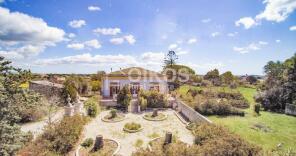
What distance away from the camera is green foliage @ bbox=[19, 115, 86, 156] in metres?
9.45

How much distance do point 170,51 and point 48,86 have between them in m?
33.6

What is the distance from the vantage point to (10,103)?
736 centimetres

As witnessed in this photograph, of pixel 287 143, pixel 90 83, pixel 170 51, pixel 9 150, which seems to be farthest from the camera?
pixel 170 51

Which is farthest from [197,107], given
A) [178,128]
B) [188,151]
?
[188,151]

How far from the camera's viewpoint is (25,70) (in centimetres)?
803

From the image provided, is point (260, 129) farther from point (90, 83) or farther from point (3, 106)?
point (90, 83)

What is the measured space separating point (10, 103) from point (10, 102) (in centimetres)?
4

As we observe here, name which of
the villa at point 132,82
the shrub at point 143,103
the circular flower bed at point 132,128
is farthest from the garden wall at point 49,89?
the circular flower bed at point 132,128

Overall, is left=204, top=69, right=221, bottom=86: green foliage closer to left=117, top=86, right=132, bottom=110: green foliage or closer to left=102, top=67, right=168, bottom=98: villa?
left=102, top=67, right=168, bottom=98: villa

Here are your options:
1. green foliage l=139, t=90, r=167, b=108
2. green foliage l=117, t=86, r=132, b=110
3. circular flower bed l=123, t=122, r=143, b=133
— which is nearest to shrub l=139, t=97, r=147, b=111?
green foliage l=139, t=90, r=167, b=108

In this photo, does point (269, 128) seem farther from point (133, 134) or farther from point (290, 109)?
point (133, 134)

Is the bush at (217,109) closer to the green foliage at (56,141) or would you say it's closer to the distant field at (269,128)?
the distant field at (269,128)

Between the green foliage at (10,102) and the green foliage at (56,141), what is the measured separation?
2.06 meters

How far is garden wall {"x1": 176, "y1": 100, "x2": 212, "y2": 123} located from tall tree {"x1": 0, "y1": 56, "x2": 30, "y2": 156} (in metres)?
10.4
